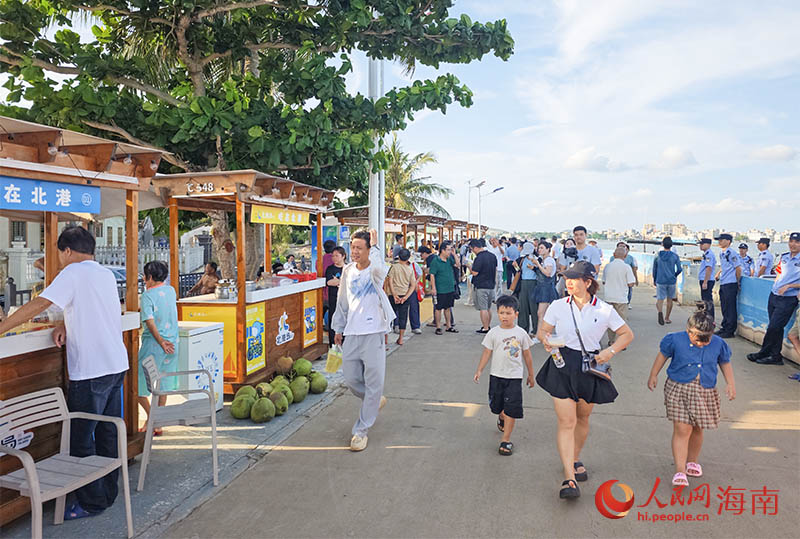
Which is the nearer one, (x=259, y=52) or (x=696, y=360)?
(x=696, y=360)

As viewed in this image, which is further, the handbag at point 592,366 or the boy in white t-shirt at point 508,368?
the boy in white t-shirt at point 508,368

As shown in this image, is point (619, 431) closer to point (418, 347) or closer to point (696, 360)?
point (696, 360)

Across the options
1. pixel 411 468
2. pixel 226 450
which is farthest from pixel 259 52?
pixel 411 468

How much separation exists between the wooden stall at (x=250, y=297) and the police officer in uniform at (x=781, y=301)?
7.13 m

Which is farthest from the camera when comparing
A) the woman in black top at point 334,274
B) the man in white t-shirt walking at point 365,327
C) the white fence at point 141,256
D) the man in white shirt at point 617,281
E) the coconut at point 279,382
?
the white fence at point 141,256

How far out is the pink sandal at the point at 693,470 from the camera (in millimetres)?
4137

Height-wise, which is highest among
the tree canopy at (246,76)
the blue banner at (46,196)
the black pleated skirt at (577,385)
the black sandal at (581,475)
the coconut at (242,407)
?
the tree canopy at (246,76)

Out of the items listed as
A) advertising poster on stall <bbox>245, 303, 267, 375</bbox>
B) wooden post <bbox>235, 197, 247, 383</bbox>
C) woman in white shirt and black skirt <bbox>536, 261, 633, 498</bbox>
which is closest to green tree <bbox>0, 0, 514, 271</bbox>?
wooden post <bbox>235, 197, 247, 383</bbox>

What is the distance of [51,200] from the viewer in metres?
3.89

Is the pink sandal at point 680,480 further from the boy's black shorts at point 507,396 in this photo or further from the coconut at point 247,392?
the coconut at point 247,392

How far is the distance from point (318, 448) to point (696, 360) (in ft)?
10.6

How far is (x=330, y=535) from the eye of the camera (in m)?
3.34

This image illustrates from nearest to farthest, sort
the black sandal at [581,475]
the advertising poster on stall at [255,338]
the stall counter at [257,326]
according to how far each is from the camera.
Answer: the black sandal at [581,475]
the stall counter at [257,326]
the advertising poster on stall at [255,338]

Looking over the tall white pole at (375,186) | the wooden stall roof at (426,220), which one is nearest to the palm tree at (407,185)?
the wooden stall roof at (426,220)
